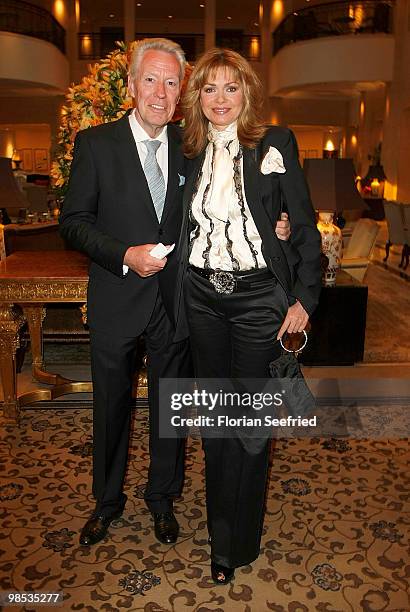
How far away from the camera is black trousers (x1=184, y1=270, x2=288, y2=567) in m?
2.30

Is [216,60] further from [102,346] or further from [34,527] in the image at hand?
[34,527]

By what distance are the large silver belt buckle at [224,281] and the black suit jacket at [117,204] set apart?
0.67ft

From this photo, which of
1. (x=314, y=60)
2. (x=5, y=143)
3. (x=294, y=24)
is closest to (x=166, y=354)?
(x=314, y=60)

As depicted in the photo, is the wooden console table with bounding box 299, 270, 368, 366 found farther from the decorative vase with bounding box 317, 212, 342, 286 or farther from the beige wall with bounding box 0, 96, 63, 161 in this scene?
the beige wall with bounding box 0, 96, 63, 161

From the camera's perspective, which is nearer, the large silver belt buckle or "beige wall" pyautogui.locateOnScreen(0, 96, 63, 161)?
the large silver belt buckle

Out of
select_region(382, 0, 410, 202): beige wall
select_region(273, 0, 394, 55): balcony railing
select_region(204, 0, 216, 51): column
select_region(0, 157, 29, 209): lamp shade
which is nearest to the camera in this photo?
select_region(0, 157, 29, 209): lamp shade

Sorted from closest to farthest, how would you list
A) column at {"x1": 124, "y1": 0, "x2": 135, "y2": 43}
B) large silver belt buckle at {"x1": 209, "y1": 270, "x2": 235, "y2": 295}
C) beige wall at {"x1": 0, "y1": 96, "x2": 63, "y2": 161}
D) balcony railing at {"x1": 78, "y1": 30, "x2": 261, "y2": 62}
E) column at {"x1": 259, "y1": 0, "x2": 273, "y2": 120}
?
large silver belt buckle at {"x1": 209, "y1": 270, "x2": 235, "y2": 295} < column at {"x1": 124, "y1": 0, "x2": 135, "y2": 43} < column at {"x1": 259, "y1": 0, "x2": 273, "y2": 120} < balcony railing at {"x1": 78, "y1": 30, "x2": 261, "y2": 62} < beige wall at {"x1": 0, "y1": 96, "x2": 63, "y2": 161}

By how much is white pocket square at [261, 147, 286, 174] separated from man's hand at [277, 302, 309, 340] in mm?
497

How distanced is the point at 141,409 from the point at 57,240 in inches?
91.2

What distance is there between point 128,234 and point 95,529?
1294mm

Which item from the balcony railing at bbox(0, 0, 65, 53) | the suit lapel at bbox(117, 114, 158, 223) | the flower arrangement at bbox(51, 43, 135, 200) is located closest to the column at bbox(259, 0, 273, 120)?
the balcony railing at bbox(0, 0, 65, 53)

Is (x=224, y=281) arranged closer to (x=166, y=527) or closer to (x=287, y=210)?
(x=287, y=210)

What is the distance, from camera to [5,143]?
25.8 meters

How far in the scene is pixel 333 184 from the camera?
4836 mm
